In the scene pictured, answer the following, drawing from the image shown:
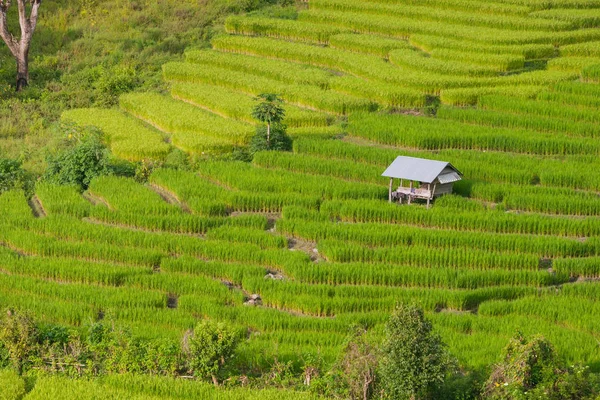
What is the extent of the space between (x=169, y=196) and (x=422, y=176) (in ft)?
16.5

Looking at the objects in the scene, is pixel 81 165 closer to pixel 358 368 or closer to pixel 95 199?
pixel 95 199

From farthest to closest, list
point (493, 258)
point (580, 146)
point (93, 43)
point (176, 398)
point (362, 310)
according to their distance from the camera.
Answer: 1. point (93, 43)
2. point (580, 146)
3. point (493, 258)
4. point (362, 310)
5. point (176, 398)

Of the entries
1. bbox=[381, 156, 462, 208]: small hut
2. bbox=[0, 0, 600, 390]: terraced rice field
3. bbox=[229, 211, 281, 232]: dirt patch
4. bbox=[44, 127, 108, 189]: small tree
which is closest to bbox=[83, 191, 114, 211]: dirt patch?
bbox=[0, 0, 600, 390]: terraced rice field

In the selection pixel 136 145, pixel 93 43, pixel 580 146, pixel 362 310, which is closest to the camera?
pixel 362 310

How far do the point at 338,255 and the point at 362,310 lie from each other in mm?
1723

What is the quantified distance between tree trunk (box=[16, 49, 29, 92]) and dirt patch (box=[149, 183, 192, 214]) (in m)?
8.41

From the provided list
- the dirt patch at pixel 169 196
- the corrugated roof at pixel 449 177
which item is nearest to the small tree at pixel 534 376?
the corrugated roof at pixel 449 177

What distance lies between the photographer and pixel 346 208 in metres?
20.2

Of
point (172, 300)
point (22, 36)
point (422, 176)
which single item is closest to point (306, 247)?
point (422, 176)

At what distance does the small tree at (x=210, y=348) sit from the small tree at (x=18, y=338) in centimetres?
234

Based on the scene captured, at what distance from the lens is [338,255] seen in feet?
61.4

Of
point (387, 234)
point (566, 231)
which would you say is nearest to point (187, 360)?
point (387, 234)

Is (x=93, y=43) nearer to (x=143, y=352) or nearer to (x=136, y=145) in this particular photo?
(x=136, y=145)

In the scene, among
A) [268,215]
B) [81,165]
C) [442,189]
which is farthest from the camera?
[81,165]
